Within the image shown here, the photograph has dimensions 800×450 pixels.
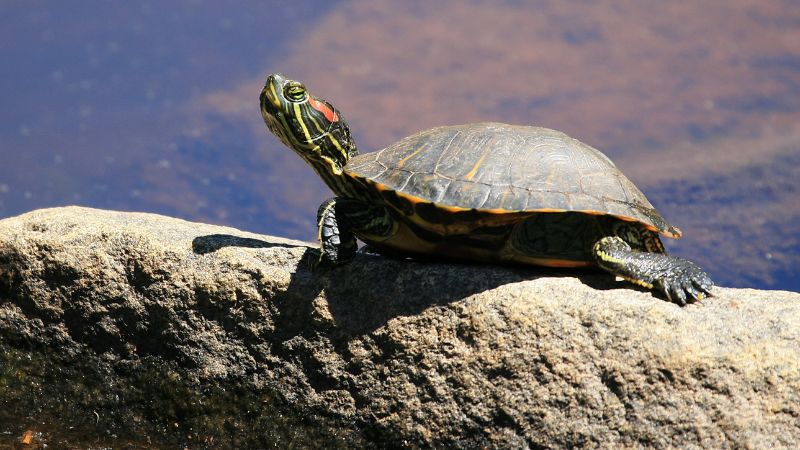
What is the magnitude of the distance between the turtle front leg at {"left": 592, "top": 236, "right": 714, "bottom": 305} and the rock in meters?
0.06

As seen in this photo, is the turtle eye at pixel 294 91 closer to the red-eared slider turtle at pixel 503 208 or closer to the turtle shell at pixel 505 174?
the red-eared slider turtle at pixel 503 208

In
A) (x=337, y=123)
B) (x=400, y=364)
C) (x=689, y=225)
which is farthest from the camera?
(x=689, y=225)

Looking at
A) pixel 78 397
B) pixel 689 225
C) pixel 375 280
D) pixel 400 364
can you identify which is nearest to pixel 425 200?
pixel 375 280

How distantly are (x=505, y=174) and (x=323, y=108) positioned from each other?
43.1 inches

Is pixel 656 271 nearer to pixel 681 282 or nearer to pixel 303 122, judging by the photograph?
pixel 681 282

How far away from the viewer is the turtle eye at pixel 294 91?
4090 millimetres

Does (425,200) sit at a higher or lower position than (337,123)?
lower

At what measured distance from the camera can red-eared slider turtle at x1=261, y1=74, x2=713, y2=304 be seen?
3.54 m

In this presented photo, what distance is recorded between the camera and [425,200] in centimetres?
360

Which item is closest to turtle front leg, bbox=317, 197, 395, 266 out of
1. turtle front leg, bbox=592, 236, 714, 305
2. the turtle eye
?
the turtle eye

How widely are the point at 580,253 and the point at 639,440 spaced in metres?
0.88

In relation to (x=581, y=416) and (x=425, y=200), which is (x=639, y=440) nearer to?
(x=581, y=416)

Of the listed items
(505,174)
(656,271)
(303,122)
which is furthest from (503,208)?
(303,122)

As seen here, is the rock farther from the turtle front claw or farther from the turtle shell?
the turtle shell
